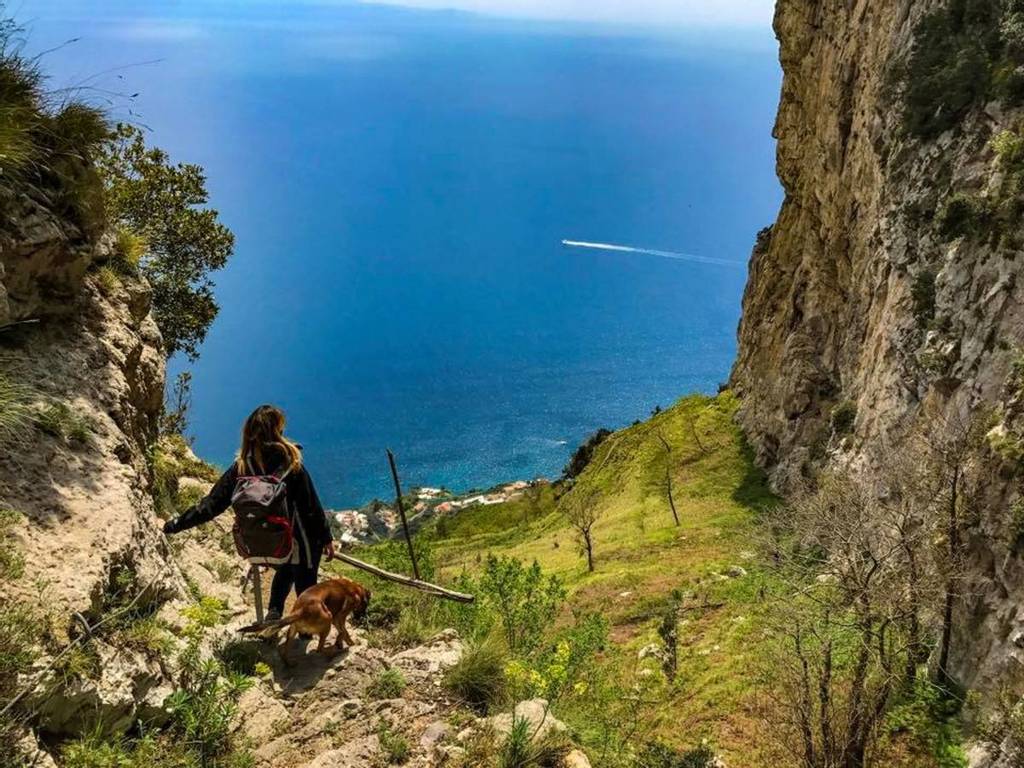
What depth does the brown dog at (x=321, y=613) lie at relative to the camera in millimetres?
7328

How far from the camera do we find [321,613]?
24.3 ft

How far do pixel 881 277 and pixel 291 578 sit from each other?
2678cm

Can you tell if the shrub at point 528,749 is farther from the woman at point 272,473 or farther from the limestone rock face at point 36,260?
the limestone rock face at point 36,260

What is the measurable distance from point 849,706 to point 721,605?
47.2 ft

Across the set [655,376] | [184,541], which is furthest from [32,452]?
[655,376]

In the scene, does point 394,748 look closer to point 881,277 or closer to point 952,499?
point 952,499

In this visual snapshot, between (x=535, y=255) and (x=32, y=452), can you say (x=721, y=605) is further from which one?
(x=535, y=255)

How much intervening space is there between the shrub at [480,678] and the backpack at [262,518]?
2.05 metres

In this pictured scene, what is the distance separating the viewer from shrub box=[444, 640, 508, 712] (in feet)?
23.0

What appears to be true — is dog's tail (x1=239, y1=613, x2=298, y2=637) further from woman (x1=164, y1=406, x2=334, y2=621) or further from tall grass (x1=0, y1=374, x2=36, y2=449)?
tall grass (x1=0, y1=374, x2=36, y2=449)

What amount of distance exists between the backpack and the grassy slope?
427 inches

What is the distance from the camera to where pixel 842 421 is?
1243 inches

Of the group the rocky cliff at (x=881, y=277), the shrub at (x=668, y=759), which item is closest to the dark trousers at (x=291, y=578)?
the shrub at (x=668, y=759)

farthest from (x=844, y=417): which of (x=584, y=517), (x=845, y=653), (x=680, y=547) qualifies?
(x=845, y=653)
